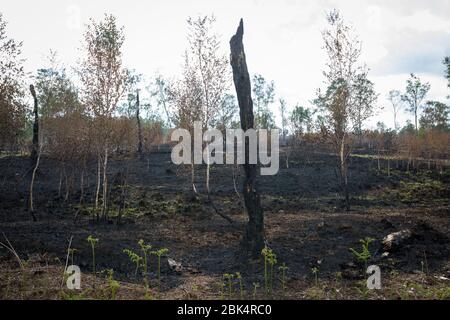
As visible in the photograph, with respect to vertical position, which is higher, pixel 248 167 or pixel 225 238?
pixel 248 167

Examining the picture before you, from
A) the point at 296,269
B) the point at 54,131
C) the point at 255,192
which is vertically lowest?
the point at 296,269

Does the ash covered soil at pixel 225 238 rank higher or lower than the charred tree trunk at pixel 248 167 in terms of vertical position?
lower

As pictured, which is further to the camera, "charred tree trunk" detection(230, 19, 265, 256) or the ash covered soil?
"charred tree trunk" detection(230, 19, 265, 256)

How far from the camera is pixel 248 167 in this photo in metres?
8.87

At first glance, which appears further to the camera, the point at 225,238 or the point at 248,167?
the point at 225,238

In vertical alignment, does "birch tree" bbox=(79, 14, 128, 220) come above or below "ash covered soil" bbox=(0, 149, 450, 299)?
above

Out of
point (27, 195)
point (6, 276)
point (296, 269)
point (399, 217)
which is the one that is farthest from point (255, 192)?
point (27, 195)

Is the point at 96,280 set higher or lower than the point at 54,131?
lower

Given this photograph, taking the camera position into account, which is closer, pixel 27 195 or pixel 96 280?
pixel 96 280

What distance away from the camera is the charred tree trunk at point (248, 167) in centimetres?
883

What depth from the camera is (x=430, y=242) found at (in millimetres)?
9328

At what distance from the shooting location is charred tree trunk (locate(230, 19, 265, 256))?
883 cm

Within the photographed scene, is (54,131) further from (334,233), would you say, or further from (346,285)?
(346,285)
